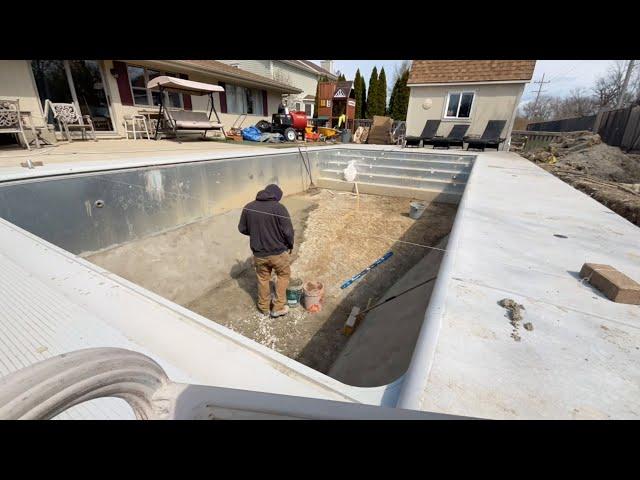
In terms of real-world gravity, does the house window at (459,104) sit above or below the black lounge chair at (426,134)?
above

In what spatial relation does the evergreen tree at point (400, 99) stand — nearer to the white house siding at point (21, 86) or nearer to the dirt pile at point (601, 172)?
the dirt pile at point (601, 172)

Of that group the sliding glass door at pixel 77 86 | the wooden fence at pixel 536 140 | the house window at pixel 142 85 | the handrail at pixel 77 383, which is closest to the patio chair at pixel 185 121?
the house window at pixel 142 85

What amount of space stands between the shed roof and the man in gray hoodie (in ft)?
31.9

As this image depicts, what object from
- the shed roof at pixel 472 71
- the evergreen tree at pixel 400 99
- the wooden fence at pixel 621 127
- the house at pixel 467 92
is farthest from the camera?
the evergreen tree at pixel 400 99

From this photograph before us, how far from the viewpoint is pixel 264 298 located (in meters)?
4.04

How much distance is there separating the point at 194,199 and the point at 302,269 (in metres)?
2.51

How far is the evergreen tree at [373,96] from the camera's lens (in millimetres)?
23281

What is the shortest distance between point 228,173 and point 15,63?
570cm

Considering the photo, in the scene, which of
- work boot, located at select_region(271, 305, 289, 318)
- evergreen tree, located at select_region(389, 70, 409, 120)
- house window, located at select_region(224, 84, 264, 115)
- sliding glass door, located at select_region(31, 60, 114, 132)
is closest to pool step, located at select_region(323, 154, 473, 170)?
house window, located at select_region(224, 84, 264, 115)

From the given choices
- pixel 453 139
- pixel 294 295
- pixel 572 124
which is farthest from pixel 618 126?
pixel 294 295

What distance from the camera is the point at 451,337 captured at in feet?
4.06

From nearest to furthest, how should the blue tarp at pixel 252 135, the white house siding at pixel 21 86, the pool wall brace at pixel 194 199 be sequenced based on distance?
the pool wall brace at pixel 194 199, the white house siding at pixel 21 86, the blue tarp at pixel 252 135
